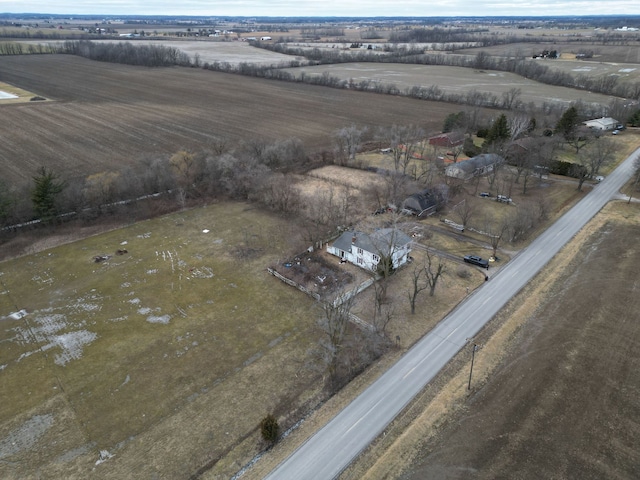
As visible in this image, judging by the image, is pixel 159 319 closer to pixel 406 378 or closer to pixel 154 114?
pixel 406 378

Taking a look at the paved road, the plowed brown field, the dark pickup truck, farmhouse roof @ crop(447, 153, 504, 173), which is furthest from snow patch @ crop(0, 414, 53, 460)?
farmhouse roof @ crop(447, 153, 504, 173)

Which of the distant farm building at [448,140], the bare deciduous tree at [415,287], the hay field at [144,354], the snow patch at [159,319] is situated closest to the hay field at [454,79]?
the distant farm building at [448,140]

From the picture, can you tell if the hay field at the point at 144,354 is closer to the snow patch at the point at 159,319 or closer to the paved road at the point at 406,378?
the snow patch at the point at 159,319

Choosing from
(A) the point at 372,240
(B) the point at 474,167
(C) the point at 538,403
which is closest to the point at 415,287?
(A) the point at 372,240

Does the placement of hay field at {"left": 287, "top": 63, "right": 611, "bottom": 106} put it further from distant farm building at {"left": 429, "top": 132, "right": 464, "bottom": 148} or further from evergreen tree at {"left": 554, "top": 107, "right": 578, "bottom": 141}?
distant farm building at {"left": 429, "top": 132, "right": 464, "bottom": 148}

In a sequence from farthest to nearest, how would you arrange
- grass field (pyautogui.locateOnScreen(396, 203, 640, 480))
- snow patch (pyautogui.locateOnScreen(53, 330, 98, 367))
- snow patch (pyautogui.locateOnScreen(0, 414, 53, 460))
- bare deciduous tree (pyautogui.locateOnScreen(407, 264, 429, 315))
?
bare deciduous tree (pyautogui.locateOnScreen(407, 264, 429, 315)) → snow patch (pyautogui.locateOnScreen(53, 330, 98, 367)) → snow patch (pyautogui.locateOnScreen(0, 414, 53, 460)) → grass field (pyautogui.locateOnScreen(396, 203, 640, 480))

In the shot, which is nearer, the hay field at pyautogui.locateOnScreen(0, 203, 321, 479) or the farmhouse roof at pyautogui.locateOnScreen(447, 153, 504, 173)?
the hay field at pyautogui.locateOnScreen(0, 203, 321, 479)

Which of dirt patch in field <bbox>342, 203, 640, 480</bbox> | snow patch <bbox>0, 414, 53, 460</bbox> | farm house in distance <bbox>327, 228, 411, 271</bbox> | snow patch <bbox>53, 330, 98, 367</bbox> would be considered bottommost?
snow patch <bbox>0, 414, 53, 460</bbox>
